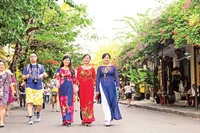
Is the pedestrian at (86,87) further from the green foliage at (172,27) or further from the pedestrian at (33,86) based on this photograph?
the green foliage at (172,27)

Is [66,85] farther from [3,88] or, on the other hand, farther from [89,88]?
[3,88]

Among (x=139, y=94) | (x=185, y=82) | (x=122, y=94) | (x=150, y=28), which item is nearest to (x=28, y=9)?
(x=150, y=28)

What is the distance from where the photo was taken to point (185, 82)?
23859 mm

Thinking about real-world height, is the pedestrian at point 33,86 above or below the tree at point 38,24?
below

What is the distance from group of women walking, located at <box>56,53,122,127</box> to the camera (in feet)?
31.1

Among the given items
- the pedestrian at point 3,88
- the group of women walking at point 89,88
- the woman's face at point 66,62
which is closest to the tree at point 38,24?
the pedestrian at point 3,88

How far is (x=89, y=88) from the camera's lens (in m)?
9.62

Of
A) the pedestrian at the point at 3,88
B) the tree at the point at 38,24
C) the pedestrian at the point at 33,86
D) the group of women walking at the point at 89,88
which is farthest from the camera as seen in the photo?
the tree at the point at 38,24

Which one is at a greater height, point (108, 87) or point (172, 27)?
point (172, 27)

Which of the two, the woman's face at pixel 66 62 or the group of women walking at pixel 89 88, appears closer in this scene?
the group of women walking at pixel 89 88

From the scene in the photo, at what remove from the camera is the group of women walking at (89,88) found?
9484 mm

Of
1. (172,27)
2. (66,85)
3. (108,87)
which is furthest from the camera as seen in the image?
(172,27)

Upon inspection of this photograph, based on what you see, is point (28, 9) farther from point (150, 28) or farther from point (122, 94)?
point (122, 94)

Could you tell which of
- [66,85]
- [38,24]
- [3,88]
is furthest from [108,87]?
[38,24]
